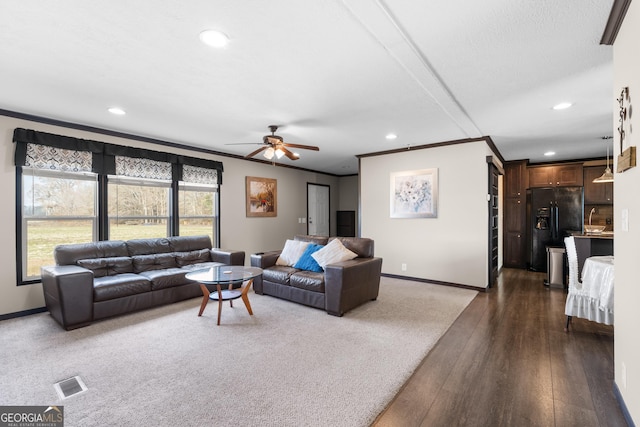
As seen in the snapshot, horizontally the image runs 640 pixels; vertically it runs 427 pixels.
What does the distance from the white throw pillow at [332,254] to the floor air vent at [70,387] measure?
8.64ft

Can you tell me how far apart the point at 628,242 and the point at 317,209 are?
665 cm

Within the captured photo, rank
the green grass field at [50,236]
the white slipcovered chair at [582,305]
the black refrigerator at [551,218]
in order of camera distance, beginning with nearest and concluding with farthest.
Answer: the white slipcovered chair at [582,305]
the green grass field at [50,236]
the black refrigerator at [551,218]

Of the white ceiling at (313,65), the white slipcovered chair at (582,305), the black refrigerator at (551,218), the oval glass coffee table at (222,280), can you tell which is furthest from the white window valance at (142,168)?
the black refrigerator at (551,218)

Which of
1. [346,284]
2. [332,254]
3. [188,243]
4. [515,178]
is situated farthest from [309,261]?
[515,178]

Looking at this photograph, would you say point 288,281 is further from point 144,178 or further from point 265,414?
point 144,178

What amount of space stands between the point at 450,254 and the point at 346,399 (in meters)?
3.69

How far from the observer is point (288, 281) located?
4027mm

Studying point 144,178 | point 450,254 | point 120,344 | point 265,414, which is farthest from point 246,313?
point 450,254

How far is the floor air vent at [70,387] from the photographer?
2024 mm

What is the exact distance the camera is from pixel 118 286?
347cm

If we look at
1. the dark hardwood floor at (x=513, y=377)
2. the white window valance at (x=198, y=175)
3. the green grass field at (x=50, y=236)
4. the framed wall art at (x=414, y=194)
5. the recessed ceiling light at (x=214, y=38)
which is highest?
the recessed ceiling light at (x=214, y=38)

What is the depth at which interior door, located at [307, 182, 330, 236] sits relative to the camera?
778cm

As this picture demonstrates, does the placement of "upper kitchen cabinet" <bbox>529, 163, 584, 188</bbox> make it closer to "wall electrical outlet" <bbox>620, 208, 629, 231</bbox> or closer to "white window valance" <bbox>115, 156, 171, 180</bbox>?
"wall electrical outlet" <bbox>620, 208, 629, 231</bbox>

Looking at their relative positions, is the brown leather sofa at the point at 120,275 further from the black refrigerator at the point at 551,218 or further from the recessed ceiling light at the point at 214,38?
the black refrigerator at the point at 551,218
